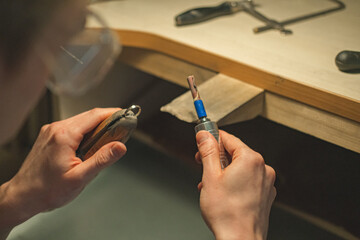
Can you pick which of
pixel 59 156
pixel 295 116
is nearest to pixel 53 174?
pixel 59 156

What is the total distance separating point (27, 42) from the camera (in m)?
0.38

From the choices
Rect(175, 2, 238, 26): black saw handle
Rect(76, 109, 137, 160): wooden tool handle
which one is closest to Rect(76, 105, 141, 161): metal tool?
Rect(76, 109, 137, 160): wooden tool handle

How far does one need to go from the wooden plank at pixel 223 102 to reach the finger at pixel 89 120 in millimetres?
96

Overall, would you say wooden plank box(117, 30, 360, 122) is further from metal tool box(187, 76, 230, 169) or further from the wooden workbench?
metal tool box(187, 76, 230, 169)

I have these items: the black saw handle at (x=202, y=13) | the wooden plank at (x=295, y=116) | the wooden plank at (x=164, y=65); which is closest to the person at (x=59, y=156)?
the wooden plank at (x=295, y=116)

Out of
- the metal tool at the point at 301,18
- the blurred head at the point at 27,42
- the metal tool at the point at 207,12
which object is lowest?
the metal tool at the point at 301,18

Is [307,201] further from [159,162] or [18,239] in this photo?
[18,239]

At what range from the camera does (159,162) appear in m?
0.86

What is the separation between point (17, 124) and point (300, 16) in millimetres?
740

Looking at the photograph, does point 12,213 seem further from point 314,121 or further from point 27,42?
point 314,121

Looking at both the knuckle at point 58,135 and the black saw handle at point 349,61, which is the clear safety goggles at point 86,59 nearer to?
the knuckle at point 58,135

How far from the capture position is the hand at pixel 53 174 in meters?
0.63

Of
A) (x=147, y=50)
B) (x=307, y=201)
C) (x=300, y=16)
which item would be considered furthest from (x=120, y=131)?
(x=300, y=16)

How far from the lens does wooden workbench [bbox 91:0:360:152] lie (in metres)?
0.67
